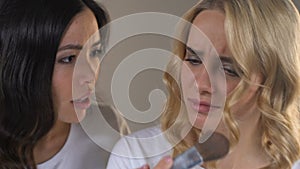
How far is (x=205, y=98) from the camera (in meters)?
0.87

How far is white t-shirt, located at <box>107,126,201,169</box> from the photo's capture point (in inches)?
38.1

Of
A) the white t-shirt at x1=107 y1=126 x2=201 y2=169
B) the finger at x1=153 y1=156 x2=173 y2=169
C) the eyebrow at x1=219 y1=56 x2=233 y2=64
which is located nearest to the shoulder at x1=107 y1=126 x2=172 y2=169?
the white t-shirt at x1=107 y1=126 x2=201 y2=169

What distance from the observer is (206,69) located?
2.89ft

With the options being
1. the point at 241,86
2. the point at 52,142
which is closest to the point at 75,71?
the point at 52,142

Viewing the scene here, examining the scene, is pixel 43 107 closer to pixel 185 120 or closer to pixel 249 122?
pixel 185 120

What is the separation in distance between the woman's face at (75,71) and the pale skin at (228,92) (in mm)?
188

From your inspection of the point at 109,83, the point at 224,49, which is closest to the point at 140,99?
the point at 109,83

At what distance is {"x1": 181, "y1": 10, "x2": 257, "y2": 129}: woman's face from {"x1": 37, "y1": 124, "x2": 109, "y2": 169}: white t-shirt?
0.81 feet

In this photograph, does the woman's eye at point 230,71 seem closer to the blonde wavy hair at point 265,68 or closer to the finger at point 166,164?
the blonde wavy hair at point 265,68

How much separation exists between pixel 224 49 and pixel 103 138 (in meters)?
0.33

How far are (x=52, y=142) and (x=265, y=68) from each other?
1.50ft

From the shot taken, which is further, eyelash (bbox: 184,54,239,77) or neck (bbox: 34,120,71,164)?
neck (bbox: 34,120,71,164)

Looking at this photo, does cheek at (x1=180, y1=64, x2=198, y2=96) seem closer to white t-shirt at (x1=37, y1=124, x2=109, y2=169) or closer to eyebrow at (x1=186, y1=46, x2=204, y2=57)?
eyebrow at (x1=186, y1=46, x2=204, y2=57)

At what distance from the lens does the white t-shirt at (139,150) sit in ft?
3.18
